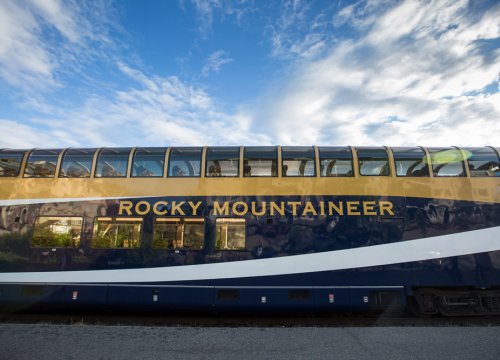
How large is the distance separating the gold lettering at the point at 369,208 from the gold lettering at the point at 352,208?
18cm

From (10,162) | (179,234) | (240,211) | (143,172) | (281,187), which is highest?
(10,162)

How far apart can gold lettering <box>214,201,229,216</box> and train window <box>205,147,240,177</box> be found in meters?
0.76

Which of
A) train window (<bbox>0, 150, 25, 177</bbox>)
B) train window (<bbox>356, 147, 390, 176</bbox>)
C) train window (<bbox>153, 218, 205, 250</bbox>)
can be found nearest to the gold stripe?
train window (<bbox>356, 147, 390, 176</bbox>)

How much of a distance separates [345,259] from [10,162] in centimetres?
931

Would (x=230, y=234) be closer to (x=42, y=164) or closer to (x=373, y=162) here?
(x=373, y=162)

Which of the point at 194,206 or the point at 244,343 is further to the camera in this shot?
the point at 194,206

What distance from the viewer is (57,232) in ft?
26.5

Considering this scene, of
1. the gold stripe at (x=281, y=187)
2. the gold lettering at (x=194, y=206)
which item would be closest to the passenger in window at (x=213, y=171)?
the gold stripe at (x=281, y=187)

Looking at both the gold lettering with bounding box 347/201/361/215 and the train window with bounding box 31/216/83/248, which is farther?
the train window with bounding box 31/216/83/248

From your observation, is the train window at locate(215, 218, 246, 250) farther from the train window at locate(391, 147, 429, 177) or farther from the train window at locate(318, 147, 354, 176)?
the train window at locate(391, 147, 429, 177)

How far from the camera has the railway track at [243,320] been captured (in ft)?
25.0

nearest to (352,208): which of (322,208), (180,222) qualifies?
(322,208)

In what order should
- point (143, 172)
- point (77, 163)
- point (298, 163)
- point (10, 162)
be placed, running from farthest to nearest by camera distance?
point (10, 162) < point (77, 163) < point (143, 172) < point (298, 163)

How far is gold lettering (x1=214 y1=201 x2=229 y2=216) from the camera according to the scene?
784 centimetres
